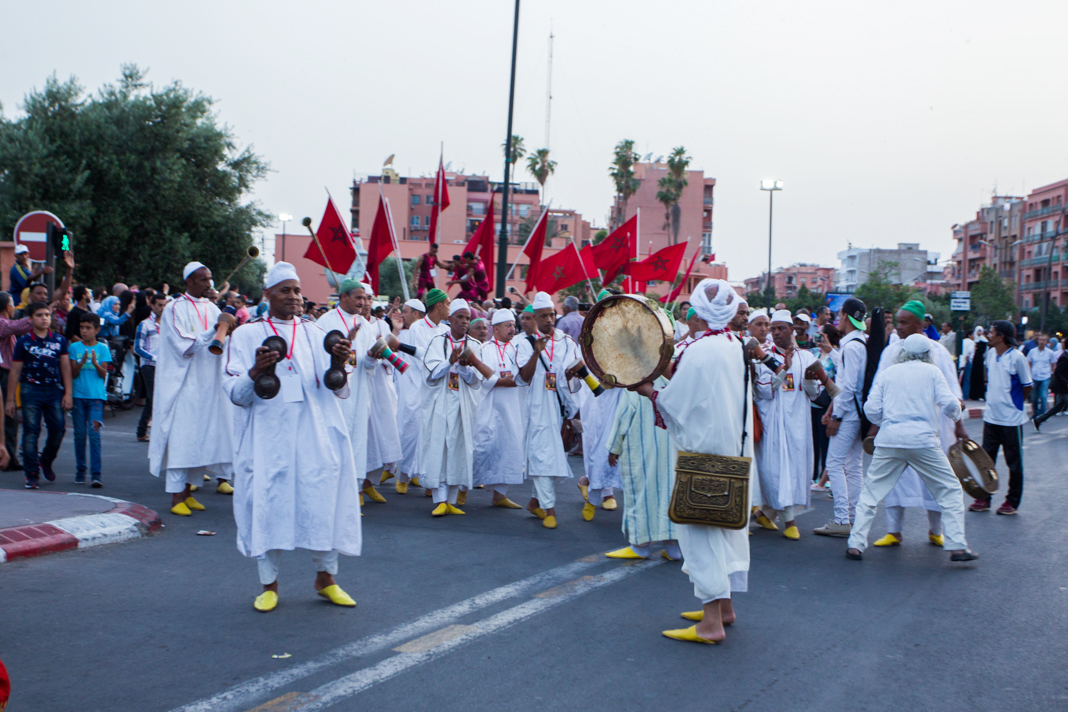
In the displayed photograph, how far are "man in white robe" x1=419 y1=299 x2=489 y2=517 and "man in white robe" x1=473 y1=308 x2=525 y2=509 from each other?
0.40 feet

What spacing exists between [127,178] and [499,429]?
73.3ft

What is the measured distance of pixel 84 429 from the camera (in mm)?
9430

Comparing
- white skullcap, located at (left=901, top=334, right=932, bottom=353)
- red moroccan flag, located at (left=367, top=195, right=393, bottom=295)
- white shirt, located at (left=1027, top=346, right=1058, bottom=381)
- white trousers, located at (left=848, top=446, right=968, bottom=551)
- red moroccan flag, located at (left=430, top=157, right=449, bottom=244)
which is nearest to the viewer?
white trousers, located at (left=848, top=446, right=968, bottom=551)

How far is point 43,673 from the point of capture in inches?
169

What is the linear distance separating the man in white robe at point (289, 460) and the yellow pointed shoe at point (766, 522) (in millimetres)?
4523

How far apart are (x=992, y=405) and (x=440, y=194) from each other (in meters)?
9.32

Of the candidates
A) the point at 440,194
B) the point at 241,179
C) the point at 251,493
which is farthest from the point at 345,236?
the point at 241,179

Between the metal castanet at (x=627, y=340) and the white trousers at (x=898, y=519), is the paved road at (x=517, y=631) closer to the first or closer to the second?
the white trousers at (x=898, y=519)

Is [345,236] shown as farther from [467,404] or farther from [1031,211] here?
[1031,211]

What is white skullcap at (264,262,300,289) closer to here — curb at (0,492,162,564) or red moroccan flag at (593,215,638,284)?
curb at (0,492,162,564)

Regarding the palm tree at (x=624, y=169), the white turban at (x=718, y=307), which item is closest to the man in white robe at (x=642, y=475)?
the white turban at (x=718, y=307)

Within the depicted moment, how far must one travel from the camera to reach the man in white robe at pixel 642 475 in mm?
7031

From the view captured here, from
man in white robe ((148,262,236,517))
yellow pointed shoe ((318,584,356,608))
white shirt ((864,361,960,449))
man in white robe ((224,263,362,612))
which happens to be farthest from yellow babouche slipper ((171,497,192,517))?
white shirt ((864,361,960,449))

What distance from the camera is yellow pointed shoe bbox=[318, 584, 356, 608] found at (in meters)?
5.53
